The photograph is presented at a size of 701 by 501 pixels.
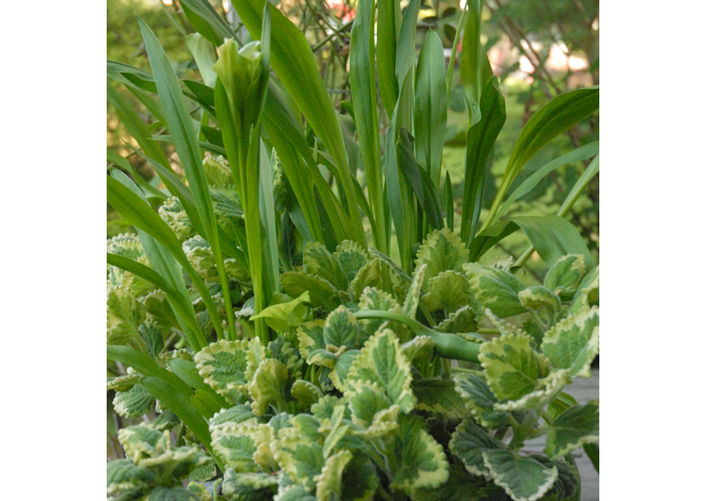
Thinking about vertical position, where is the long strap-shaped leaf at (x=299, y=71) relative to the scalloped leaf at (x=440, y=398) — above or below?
above

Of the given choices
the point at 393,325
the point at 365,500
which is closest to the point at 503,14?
the point at 393,325

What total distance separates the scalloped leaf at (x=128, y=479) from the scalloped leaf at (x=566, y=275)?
31cm

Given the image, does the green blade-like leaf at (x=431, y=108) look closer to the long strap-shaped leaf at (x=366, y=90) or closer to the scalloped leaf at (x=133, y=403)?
the long strap-shaped leaf at (x=366, y=90)

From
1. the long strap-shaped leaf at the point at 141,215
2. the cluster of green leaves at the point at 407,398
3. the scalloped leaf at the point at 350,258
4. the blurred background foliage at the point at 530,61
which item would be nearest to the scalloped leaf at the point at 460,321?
the cluster of green leaves at the point at 407,398

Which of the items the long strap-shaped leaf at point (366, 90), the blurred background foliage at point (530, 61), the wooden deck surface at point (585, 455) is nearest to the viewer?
the long strap-shaped leaf at point (366, 90)

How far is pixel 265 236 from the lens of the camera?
585 millimetres

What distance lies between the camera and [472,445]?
1.44 feet

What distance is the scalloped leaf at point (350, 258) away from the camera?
60 cm

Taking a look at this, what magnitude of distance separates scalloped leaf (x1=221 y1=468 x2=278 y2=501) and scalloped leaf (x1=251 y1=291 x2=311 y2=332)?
110 millimetres

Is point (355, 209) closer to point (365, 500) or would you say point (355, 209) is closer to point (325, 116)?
point (325, 116)

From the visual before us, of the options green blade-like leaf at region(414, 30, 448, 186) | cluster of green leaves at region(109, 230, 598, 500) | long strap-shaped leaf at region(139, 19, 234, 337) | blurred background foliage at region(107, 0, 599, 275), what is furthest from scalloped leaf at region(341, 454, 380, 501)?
blurred background foliage at region(107, 0, 599, 275)

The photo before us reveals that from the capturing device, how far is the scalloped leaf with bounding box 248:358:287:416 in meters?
0.49

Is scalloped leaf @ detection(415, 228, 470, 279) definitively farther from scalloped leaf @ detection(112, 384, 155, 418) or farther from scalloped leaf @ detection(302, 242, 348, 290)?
scalloped leaf @ detection(112, 384, 155, 418)

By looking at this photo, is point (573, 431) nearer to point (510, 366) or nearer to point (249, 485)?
point (510, 366)
